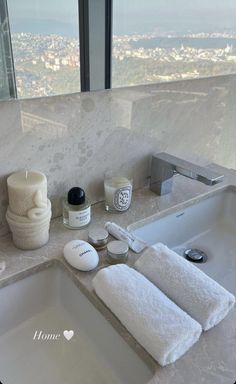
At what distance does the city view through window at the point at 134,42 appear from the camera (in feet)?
2.29

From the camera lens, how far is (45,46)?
28.4 inches

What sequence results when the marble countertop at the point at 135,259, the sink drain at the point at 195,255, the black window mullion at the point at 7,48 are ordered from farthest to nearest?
the sink drain at the point at 195,255
the black window mullion at the point at 7,48
the marble countertop at the point at 135,259

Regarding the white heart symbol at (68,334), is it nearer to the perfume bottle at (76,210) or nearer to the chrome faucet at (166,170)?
the perfume bottle at (76,210)

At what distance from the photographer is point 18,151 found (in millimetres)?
747

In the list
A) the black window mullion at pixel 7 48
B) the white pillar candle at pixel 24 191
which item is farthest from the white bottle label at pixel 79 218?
the black window mullion at pixel 7 48

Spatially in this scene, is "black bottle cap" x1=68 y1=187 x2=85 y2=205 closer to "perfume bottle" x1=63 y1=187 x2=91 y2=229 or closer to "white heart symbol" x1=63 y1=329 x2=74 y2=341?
"perfume bottle" x1=63 y1=187 x2=91 y2=229

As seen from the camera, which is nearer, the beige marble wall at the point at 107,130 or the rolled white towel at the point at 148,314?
the rolled white towel at the point at 148,314

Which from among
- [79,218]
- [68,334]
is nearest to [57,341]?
[68,334]

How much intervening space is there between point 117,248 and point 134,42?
1.82 feet

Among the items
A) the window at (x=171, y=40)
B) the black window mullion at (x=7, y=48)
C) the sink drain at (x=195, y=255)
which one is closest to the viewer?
the black window mullion at (x=7, y=48)

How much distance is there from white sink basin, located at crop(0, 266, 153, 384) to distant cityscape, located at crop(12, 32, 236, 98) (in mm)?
428

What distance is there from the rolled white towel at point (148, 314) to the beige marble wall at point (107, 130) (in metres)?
0.32

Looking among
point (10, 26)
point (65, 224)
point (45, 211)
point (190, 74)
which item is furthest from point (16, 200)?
point (190, 74)

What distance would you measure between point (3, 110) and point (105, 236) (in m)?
0.36
